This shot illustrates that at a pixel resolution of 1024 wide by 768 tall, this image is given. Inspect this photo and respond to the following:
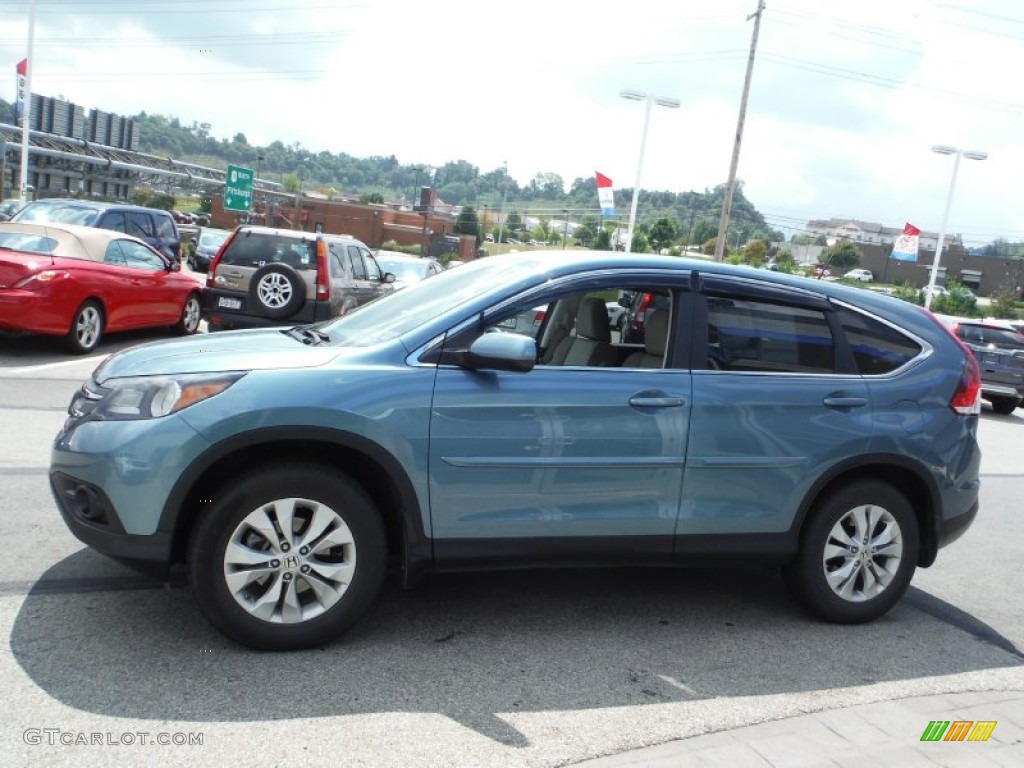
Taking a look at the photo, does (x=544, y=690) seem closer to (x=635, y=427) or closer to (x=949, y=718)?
(x=635, y=427)

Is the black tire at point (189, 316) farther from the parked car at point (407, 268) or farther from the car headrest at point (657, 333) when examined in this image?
the car headrest at point (657, 333)

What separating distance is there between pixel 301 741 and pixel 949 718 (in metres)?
2.68

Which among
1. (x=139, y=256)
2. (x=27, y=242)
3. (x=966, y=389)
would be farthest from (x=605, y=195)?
(x=966, y=389)

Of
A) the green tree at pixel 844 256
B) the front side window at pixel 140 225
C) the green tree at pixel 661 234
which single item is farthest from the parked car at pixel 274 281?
the green tree at pixel 844 256

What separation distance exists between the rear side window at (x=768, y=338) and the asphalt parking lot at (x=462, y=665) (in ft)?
4.42

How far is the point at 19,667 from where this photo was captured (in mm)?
3613

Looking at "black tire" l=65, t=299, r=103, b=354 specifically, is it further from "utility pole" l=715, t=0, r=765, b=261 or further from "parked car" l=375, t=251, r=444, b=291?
"utility pole" l=715, t=0, r=765, b=261

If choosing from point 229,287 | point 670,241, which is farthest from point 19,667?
point 670,241

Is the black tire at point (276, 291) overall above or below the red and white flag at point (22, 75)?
below

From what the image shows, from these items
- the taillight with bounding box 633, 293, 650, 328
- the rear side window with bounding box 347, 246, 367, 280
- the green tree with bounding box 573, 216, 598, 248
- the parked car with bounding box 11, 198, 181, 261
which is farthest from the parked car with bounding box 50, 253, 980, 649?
the green tree with bounding box 573, 216, 598, 248

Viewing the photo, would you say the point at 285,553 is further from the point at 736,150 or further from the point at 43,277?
the point at 736,150

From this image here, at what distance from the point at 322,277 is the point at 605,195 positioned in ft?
64.6

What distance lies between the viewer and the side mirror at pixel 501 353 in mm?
4059

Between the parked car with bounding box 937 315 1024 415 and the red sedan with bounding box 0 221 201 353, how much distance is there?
14.2m
